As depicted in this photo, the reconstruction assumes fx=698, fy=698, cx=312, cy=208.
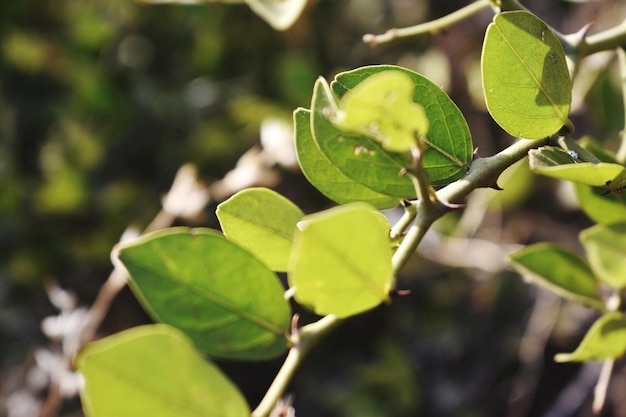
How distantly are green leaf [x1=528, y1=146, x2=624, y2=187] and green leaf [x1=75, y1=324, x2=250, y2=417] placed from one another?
0.20 meters

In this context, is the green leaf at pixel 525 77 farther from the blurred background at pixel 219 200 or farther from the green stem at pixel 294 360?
the blurred background at pixel 219 200

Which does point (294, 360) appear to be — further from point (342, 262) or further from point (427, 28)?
point (427, 28)

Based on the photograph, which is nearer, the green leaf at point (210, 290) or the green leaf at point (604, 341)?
the green leaf at point (210, 290)

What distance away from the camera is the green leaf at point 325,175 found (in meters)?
0.43

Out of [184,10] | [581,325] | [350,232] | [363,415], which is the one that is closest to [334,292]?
[350,232]

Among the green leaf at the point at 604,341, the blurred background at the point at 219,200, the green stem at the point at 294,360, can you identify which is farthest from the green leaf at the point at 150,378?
the blurred background at the point at 219,200

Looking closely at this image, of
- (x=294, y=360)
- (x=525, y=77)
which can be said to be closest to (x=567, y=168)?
(x=525, y=77)

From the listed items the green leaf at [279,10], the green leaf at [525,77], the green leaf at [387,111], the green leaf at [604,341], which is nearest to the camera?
the green leaf at [387,111]

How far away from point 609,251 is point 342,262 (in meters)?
0.34

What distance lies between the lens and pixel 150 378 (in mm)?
320

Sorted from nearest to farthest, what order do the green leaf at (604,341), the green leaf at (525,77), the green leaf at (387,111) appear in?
the green leaf at (387,111) → the green leaf at (525,77) → the green leaf at (604,341)

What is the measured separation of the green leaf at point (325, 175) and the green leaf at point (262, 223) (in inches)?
1.0

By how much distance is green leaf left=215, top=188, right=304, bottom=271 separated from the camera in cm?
43

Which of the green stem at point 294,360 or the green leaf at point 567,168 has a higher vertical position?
the green leaf at point 567,168
